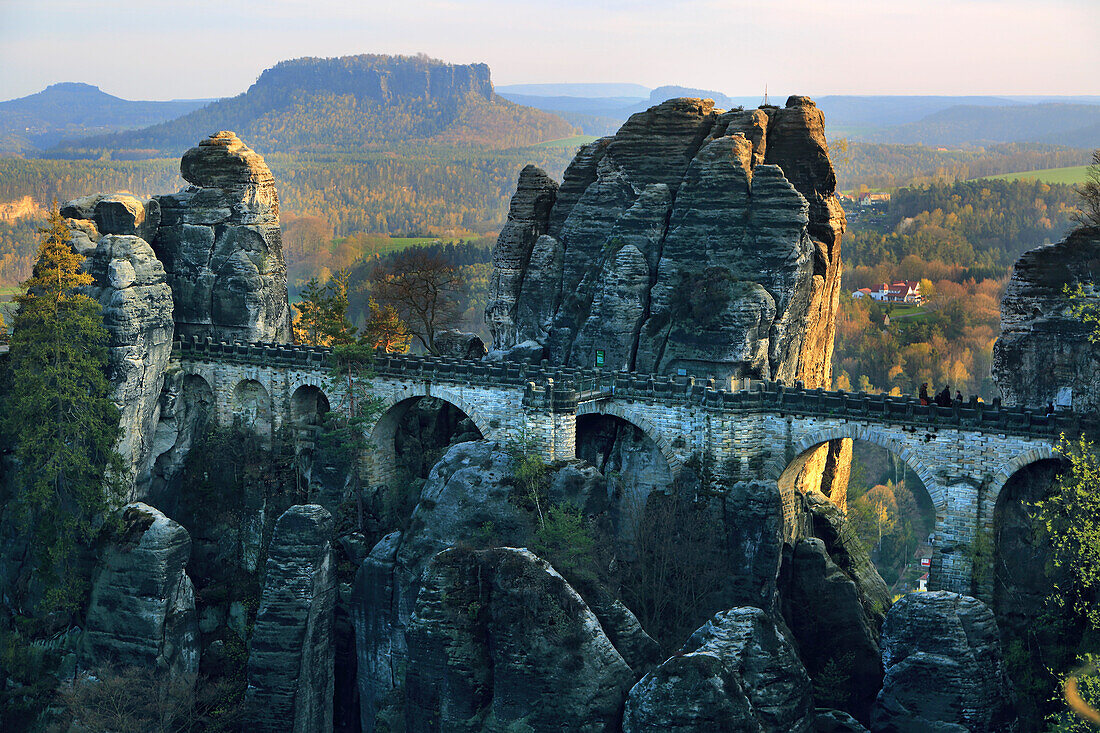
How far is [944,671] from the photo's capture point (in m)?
40.1

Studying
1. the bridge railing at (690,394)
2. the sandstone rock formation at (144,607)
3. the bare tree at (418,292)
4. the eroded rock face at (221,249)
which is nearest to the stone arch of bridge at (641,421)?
the bridge railing at (690,394)

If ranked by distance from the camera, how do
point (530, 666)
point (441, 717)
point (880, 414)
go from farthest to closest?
point (880, 414) → point (441, 717) → point (530, 666)

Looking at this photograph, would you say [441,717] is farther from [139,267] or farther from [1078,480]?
[139,267]

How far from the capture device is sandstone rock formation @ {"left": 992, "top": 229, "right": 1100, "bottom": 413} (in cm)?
4588

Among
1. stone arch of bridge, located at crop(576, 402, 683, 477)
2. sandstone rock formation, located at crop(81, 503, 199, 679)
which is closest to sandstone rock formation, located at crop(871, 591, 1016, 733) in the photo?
stone arch of bridge, located at crop(576, 402, 683, 477)

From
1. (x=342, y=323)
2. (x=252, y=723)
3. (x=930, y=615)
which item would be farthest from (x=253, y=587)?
(x=930, y=615)

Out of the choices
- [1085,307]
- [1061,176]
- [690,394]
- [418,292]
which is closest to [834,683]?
[690,394]

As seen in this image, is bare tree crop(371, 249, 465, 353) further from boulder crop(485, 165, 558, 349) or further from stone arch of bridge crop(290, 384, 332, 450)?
stone arch of bridge crop(290, 384, 332, 450)

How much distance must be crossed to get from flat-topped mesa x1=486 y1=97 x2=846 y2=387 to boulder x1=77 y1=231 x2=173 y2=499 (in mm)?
15842

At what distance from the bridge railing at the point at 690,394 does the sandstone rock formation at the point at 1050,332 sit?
306 centimetres

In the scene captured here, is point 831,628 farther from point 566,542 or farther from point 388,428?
point 388,428

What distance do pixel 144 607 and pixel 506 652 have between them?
19928mm

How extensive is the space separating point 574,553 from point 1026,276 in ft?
64.7

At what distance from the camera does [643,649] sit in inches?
1639
